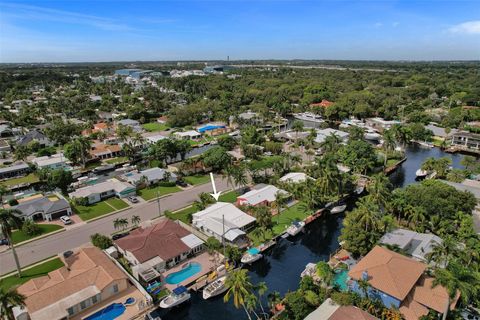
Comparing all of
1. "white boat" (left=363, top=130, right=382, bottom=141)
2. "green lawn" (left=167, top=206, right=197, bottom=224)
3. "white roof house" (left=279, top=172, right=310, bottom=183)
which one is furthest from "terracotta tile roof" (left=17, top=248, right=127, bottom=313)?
"white boat" (left=363, top=130, right=382, bottom=141)

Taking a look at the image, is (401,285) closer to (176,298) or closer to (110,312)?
(176,298)

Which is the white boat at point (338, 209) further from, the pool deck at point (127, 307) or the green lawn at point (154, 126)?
the green lawn at point (154, 126)

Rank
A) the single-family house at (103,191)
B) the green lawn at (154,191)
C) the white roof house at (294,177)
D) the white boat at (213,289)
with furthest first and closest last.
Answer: the white roof house at (294,177), the green lawn at (154,191), the single-family house at (103,191), the white boat at (213,289)

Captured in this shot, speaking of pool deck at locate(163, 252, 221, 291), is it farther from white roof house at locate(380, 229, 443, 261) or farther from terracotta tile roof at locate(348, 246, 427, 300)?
white roof house at locate(380, 229, 443, 261)

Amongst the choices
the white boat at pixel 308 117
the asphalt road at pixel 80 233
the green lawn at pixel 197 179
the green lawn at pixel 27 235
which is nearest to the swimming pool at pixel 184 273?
the asphalt road at pixel 80 233

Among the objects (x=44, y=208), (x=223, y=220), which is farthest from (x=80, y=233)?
(x=223, y=220)

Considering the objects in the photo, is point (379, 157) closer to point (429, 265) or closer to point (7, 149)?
point (429, 265)
